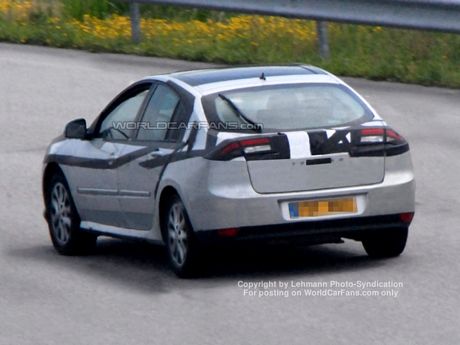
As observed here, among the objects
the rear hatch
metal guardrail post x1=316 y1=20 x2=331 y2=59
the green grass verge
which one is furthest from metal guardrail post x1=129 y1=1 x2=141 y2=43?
the rear hatch

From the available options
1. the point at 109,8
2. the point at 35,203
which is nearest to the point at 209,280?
the point at 35,203

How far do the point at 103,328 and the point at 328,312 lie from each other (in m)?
1.36

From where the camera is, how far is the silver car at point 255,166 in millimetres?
9805

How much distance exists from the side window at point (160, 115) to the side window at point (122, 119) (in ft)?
0.59

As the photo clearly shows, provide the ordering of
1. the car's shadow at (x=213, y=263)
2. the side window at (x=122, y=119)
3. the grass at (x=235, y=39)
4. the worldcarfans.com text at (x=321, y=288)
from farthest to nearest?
the grass at (x=235, y=39) → the side window at (x=122, y=119) → the car's shadow at (x=213, y=263) → the worldcarfans.com text at (x=321, y=288)

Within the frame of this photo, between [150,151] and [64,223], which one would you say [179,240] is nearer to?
[150,151]

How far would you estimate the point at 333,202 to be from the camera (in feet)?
32.6

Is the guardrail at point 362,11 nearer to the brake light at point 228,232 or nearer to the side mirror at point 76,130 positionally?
the side mirror at point 76,130

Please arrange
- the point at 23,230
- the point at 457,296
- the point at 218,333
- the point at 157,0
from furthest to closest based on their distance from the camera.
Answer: the point at 157,0 < the point at 23,230 < the point at 457,296 < the point at 218,333

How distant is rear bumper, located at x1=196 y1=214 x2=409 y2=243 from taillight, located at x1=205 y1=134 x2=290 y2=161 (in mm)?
470

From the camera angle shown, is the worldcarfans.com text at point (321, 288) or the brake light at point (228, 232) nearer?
the worldcarfans.com text at point (321, 288)

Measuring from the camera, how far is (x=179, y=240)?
33.3 ft

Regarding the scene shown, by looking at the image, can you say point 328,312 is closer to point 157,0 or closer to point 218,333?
point 218,333

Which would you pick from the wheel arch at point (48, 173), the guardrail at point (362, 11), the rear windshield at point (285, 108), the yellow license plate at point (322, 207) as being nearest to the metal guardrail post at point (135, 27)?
the guardrail at point (362, 11)
